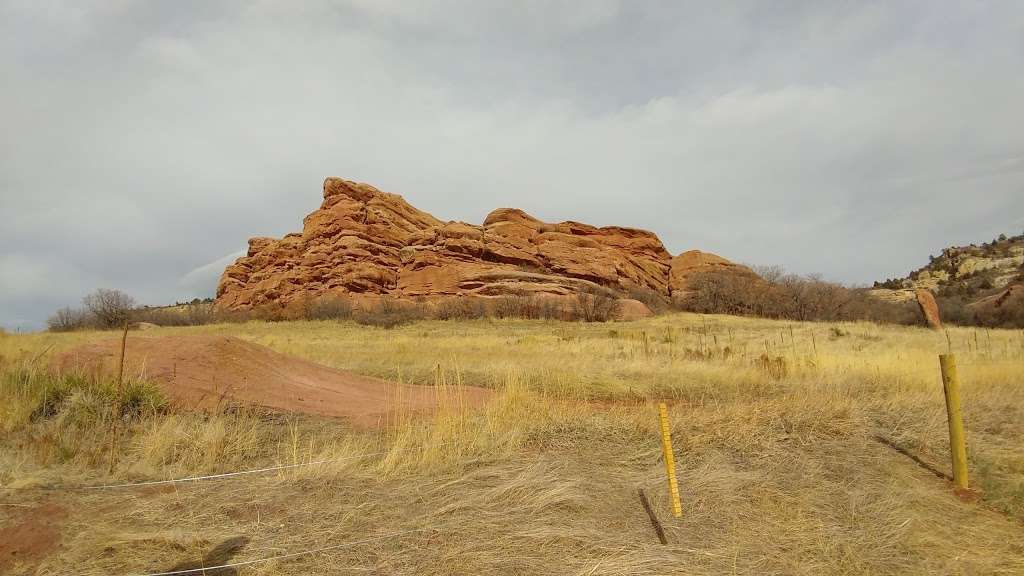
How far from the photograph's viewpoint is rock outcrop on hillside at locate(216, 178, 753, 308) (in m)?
47.4

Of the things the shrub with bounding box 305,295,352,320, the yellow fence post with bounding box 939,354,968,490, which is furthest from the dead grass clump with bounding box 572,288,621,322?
the yellow fence post with bounding box 939,354,968,490

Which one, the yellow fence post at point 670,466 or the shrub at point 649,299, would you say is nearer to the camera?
the yellow fence post at point 670,466

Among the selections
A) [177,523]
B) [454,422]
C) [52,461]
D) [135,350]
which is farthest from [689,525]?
[135,350]

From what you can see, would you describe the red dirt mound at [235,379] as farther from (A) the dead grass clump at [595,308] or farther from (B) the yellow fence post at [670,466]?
(A) the dead grass clump at [595,308]

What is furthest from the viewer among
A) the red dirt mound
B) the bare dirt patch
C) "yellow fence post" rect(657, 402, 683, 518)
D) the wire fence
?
the red dirt mound

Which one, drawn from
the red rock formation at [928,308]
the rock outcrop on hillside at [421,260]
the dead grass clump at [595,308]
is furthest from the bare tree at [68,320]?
the red rock formation at [928,308]

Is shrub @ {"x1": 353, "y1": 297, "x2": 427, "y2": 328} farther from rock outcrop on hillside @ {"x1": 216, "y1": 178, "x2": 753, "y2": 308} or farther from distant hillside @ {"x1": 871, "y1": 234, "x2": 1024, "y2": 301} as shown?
distant hillside @ {"x1": 871, "y1": 234, "x2": 1024, "y2": 301}

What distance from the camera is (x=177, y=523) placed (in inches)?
167

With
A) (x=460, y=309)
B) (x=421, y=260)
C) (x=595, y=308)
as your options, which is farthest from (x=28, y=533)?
(x=421, y=260)

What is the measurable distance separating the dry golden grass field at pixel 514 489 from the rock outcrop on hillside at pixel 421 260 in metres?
38.3

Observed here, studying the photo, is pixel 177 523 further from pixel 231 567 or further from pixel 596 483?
pixel 596 483

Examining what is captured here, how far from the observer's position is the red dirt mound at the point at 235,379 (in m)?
7.92

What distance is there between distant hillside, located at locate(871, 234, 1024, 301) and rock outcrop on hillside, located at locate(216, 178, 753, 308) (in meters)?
17.2

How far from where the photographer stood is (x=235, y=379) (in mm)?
8953
